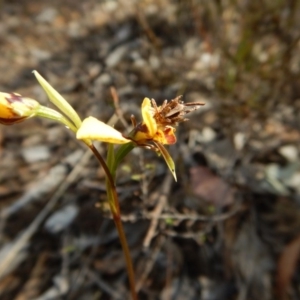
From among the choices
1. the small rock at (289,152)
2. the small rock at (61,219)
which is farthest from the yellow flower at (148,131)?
the small rock at (289,152)

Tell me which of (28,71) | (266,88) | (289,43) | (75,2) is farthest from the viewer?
(75,2)

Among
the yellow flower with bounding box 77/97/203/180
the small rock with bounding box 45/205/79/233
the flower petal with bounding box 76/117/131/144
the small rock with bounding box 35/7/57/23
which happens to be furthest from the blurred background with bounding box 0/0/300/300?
the flower petal with bounding box 76/117/131/144

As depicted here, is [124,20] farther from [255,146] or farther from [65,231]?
[65,231]

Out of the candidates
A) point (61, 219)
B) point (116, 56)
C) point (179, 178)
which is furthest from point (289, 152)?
point (116, 56)

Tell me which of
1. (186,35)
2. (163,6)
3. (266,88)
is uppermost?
(163,6)

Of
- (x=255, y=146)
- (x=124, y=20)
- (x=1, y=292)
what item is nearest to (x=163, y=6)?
(x=124, y=20)

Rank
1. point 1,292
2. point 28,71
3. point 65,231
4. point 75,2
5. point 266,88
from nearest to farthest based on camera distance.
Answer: point 1,292, point 65,231, point 266,88, point 28,71, point 75,2

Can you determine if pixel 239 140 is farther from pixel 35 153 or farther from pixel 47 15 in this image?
pixel 47 15

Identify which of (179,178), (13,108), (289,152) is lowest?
(289,152)
